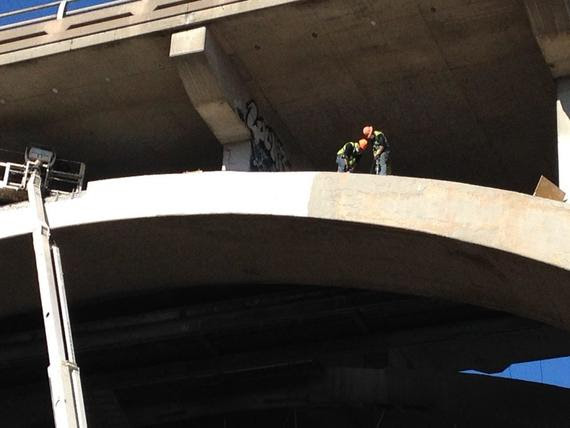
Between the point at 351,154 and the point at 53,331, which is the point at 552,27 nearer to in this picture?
the point at 351,154

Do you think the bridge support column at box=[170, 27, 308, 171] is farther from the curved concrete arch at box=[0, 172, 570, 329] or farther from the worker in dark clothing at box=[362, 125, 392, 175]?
the worker in dark clothing at box=[362, 125, 392, 175]

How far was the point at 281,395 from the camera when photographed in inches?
1013

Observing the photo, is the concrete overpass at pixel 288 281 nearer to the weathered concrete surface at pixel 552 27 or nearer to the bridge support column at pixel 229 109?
the bridge support column at pixel 229 109

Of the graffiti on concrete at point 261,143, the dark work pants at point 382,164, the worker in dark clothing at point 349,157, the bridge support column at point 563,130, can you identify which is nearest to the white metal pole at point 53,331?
the graffiti on concrete at point 261,143

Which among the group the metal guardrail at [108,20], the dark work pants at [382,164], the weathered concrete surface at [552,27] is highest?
the metal guardrail at [108,20]

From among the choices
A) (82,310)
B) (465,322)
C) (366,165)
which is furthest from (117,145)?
(465,322)

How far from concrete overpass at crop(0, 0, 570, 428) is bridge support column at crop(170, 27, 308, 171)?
0.04 metres

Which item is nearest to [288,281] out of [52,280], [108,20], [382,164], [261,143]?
[382,164]

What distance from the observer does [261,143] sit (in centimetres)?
2289

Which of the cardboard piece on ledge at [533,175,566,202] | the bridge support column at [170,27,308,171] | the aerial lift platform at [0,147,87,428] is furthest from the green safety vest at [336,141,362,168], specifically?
the aerial lift platform at [0,147,87,428]

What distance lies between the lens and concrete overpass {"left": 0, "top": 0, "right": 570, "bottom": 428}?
18.5m

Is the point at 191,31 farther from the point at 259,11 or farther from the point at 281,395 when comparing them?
the point at 281,395

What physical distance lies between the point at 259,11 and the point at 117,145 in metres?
5.35

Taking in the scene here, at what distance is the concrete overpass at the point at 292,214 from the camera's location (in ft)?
60.8
